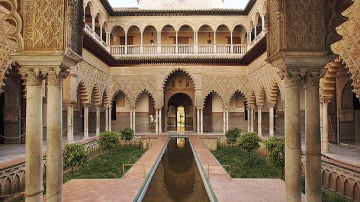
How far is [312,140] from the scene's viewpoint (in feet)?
15.2

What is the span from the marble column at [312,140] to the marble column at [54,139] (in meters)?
3.74

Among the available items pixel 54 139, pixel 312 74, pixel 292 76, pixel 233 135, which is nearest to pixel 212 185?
pixel 292 76

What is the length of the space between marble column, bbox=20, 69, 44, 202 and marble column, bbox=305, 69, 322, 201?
13.0 ft

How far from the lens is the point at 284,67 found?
4.68m

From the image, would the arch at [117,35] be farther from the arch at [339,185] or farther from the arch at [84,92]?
the arch at [339,185]

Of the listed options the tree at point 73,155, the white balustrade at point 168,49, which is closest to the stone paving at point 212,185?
the tree at point 73,155

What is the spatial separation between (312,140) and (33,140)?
4147 mm

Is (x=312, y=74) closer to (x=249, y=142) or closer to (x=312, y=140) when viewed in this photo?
(x=312, y=140)

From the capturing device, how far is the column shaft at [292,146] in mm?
4492

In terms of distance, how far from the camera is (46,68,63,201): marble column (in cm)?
443

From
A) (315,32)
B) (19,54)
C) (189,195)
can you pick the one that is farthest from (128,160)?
(315,32)

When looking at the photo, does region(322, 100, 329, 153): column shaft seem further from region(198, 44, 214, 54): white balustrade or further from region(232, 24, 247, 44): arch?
region(232, 24, 247, 44): arch

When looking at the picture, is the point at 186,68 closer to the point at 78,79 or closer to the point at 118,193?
the point at 78,79

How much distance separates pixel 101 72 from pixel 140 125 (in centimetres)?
580
